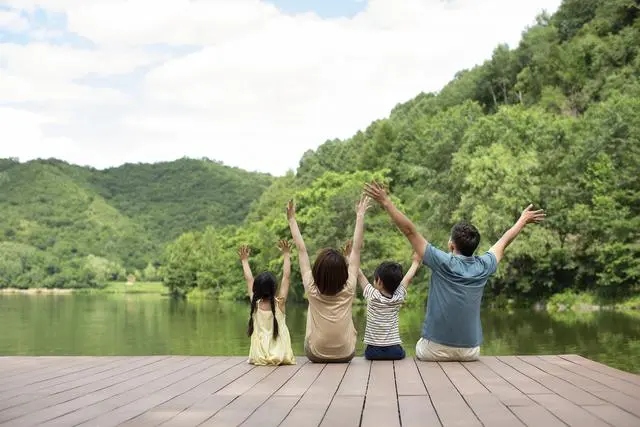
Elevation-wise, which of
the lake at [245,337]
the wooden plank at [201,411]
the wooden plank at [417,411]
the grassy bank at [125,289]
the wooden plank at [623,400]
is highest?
the wooden plank at [417,411]

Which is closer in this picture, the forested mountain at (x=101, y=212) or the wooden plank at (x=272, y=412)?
the wooden plank at (x=272, y=412)

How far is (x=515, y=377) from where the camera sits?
5.72 m

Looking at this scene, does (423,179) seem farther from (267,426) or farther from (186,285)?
(267,426)

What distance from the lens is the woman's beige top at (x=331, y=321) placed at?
22.1 feet

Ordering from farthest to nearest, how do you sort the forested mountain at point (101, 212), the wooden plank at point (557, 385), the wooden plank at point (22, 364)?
the forested mountain at point (101, 212), the wooden plank at point (22, 364), the wooden plank at point (557, 385)

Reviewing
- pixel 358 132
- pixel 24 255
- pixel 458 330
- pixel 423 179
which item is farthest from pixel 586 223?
pixel 24 255

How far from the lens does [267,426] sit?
405 centimetres

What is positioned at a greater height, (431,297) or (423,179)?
(423,179)

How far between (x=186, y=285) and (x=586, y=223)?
2126 inches

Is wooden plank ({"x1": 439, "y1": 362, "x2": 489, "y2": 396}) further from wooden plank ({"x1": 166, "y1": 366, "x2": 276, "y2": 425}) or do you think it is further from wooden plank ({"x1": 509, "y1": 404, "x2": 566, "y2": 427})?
wooden plank ({"x1": 166, "y1": 366, "x2": 276, "y2": 425})

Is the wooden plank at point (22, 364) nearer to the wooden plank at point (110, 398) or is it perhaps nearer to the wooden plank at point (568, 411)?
the wooden plank at point (110, 398)

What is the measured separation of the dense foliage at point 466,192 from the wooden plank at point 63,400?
98.6 ft

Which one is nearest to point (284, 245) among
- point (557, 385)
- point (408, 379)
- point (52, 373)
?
point (408, 379)

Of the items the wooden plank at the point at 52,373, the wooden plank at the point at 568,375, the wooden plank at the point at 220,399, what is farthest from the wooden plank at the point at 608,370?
the wooden plank at the point at 52,373
